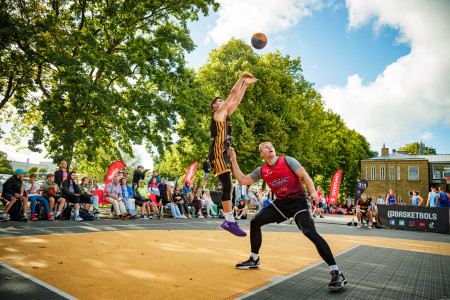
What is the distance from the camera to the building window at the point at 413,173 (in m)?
47.5

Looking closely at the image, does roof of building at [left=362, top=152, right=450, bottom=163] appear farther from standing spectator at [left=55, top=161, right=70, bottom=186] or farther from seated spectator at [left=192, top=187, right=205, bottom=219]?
standing spectator at [left=55, top=161, right=70, bottom=186]

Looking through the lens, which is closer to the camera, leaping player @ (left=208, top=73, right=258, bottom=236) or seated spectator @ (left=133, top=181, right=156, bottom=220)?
leaping player @ (left=208, top=73, right=258, bottom=236)

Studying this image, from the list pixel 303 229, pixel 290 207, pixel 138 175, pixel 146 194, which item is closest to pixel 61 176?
pixel 138 175

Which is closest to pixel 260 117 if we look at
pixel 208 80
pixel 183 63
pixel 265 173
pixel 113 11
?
pixel 208 80

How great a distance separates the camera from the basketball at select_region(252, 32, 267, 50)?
285 inches

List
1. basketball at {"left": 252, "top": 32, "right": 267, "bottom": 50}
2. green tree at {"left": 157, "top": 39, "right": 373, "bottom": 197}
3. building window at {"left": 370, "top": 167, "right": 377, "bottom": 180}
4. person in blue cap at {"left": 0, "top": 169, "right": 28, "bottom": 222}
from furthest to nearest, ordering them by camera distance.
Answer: building window at {"left": 370, "top": 167, "right": 377, "bottom": 180}, green tree at {"left": 157, "top": 39, "right": 373, "bottom": 197}, person in blue cap at {"left": 0, "top": 169, "right": 28, "bottom": 222}, basketball at {"left": 252, "top": 32, "right": 267, "bottom": 50}

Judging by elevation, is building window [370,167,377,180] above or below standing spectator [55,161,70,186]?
above

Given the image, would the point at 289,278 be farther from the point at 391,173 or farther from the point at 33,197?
the point at 391,173

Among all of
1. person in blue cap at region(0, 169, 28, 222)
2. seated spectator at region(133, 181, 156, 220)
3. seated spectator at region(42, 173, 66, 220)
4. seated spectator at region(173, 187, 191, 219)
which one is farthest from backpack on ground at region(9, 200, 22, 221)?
seated spectator at region(173, 187, 191, 219)

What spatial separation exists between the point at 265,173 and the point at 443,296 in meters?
2.50

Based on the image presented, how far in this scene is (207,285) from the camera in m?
3.31

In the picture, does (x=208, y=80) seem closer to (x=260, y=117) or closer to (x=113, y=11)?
(x=260, y=117)

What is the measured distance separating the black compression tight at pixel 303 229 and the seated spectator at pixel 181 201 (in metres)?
9.94

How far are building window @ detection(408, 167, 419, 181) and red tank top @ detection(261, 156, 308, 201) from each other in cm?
5291
